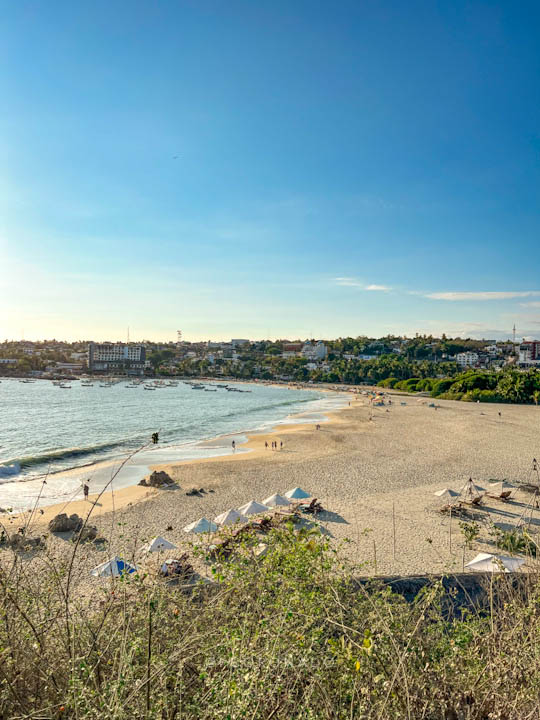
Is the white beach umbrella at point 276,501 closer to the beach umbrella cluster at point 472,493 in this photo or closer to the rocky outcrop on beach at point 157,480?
the beach umbrella cluster at point 472,493

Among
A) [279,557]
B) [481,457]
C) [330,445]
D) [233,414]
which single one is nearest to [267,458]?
[330,445]

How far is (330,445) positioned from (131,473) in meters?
14.3

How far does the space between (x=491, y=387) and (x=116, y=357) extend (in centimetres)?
13646

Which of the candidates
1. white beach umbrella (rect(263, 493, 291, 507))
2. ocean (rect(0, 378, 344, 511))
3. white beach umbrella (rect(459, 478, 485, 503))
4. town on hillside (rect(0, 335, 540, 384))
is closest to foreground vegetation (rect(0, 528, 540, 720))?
ocean (rect(0, 378, 344, 511))

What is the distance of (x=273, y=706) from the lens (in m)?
3.15

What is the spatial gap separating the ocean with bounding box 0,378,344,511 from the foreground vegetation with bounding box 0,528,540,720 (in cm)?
334

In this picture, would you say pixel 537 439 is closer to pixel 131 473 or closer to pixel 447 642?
pixel 131 473

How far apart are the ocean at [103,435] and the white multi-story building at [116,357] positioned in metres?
84.5

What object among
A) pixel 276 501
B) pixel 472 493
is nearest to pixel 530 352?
pixel 472 493

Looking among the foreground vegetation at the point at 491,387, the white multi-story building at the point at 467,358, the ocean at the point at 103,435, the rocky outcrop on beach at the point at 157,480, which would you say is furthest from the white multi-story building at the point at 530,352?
the rocky outcrop on beach at the point at 157,480

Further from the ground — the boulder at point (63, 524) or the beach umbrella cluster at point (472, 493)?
the beach umbrella cluster at point (472, 493)

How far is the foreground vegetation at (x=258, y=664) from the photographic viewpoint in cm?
296

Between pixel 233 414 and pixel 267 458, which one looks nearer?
pixel 267 458

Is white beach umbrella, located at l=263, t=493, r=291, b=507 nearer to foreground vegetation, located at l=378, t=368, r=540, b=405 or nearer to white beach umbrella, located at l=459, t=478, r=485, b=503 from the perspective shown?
white beach umbrella, located at l=459, t=478, r=485, b=503
